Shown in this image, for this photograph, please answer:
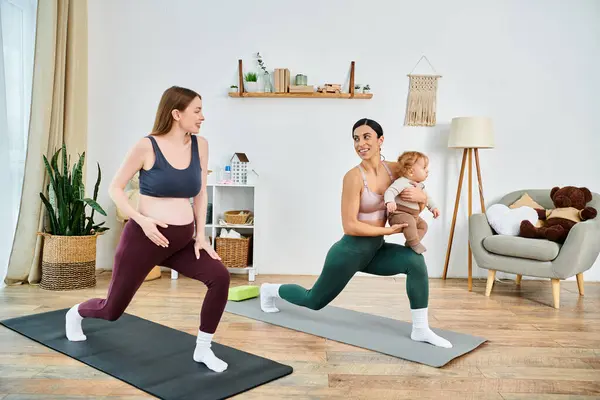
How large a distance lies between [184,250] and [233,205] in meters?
2.42

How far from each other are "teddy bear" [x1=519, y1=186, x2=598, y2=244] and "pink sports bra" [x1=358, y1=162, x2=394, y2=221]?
63.2 inches

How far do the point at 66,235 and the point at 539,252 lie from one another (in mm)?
3333

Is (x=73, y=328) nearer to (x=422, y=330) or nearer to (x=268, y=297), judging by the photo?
(x=268, y=297)

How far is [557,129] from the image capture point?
4.71 m

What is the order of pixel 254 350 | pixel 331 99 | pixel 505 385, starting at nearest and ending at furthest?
pixel 505 385
pixel 254 350
pixel 331 99

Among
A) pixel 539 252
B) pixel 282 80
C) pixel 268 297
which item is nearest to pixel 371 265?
pixel 268 297

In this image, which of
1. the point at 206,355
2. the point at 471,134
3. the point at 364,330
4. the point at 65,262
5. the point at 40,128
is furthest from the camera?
the point at 471,134

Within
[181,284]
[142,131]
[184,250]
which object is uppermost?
[142,131]

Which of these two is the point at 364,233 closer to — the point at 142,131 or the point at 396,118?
the point at 396,118

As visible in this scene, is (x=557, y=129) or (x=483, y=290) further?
(x=557, y=129)

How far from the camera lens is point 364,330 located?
9.93 ft

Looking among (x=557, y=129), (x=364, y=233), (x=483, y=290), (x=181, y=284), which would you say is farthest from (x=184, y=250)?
(x=557, y=129)

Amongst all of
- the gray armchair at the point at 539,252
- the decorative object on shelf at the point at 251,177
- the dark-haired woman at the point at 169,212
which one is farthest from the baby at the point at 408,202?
the decorative object on shelf at the point at 251,177

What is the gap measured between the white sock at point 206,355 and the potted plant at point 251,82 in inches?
107
